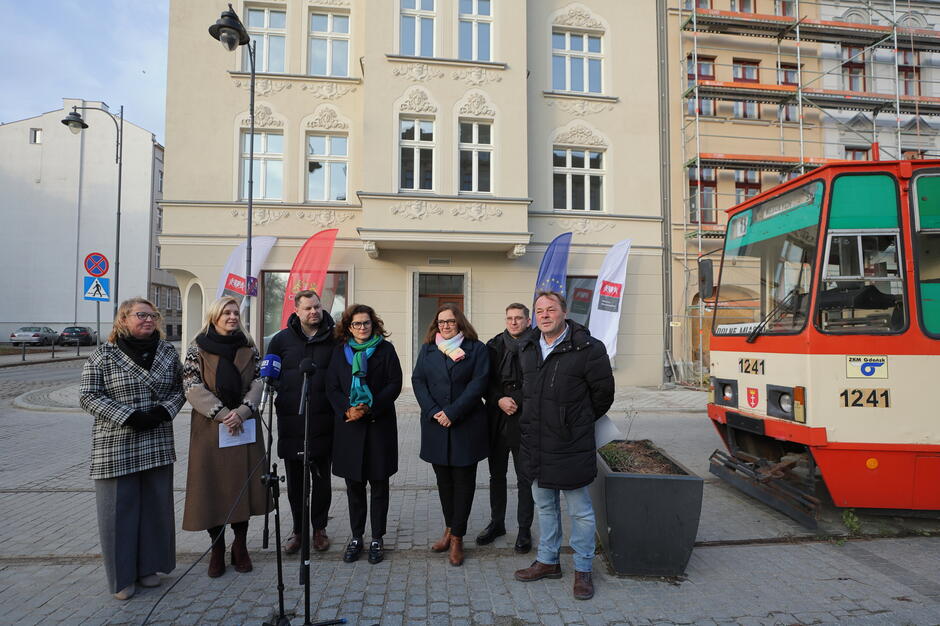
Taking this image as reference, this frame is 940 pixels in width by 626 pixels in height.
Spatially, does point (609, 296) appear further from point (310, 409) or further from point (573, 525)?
point (310, 409)

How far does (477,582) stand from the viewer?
358cm

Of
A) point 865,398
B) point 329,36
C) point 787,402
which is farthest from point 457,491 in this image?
point 329,36

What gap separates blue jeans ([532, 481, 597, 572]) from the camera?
3.42 metres

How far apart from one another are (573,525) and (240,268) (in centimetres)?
1113

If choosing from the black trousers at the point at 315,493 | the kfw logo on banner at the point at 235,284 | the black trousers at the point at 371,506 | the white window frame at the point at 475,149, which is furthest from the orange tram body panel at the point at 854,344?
the kfw logo on banner at the point at 235,284

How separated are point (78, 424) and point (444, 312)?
8.94 m

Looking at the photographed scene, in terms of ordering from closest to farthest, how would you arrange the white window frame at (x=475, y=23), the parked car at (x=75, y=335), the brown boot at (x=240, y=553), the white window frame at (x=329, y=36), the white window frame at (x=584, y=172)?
1. the brown boot at (x=240, y=553)
2. the white window frame at (x=475, y=23)
3. the white window frame at (x=329, y=36)
4. the white window frame at (x=584, y=172)
5. the parked car at (x=75, y=335)

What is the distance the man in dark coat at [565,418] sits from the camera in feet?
11.0

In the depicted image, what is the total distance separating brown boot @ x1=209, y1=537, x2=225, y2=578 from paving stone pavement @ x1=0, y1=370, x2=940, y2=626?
0.22 ft

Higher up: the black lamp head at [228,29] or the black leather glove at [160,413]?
the black lamp head at [228,29]

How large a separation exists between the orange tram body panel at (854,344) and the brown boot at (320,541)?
359 centimetres

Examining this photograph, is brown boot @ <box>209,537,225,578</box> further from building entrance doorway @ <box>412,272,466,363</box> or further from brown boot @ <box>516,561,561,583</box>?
building entrance doorway @ <box>412,272,466,363</box>

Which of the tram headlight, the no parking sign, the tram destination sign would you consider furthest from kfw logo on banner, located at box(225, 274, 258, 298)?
the tram headlight

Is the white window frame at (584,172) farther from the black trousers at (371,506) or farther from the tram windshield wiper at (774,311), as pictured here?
the black trousers at (371,506)
